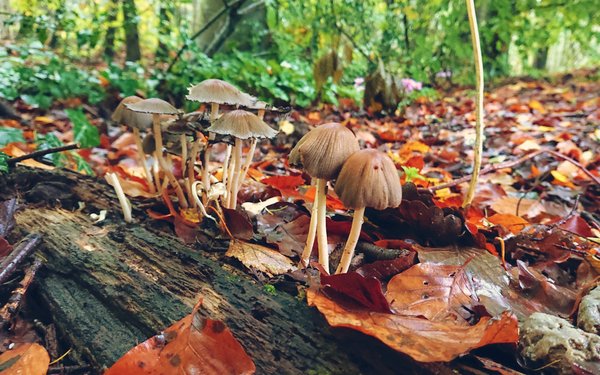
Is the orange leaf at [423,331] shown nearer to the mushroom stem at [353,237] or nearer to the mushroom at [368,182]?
the mushroom stem at [353,237]

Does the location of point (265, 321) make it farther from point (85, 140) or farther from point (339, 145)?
point (85, 140)

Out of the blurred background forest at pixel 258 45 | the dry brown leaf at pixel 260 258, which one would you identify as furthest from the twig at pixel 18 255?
the blurred background forest at pixel 258 45

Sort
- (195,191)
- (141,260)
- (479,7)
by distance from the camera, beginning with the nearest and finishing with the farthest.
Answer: (141,260), (195,191), (479,7)

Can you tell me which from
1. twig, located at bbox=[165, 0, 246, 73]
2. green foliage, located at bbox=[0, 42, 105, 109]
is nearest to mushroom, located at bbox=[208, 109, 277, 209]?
green foliage, located at bbox=[0, 42, 105, 109]

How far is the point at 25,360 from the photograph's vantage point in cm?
142

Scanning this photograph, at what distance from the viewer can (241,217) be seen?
1923 mm

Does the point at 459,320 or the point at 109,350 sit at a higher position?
the point at 459,320

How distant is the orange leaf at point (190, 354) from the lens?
1.31 m

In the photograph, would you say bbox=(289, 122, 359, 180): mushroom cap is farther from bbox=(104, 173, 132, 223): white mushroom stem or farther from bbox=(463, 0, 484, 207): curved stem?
bbox=(104, 173, 132, 223): white mushroom stem

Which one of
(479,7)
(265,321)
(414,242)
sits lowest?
(265,321)

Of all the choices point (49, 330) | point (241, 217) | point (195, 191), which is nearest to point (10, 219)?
point (49, 330)

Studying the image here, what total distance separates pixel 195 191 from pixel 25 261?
82 cm

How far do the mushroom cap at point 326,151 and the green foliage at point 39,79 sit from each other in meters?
3.82

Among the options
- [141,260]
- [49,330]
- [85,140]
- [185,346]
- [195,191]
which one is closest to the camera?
[185,346]
